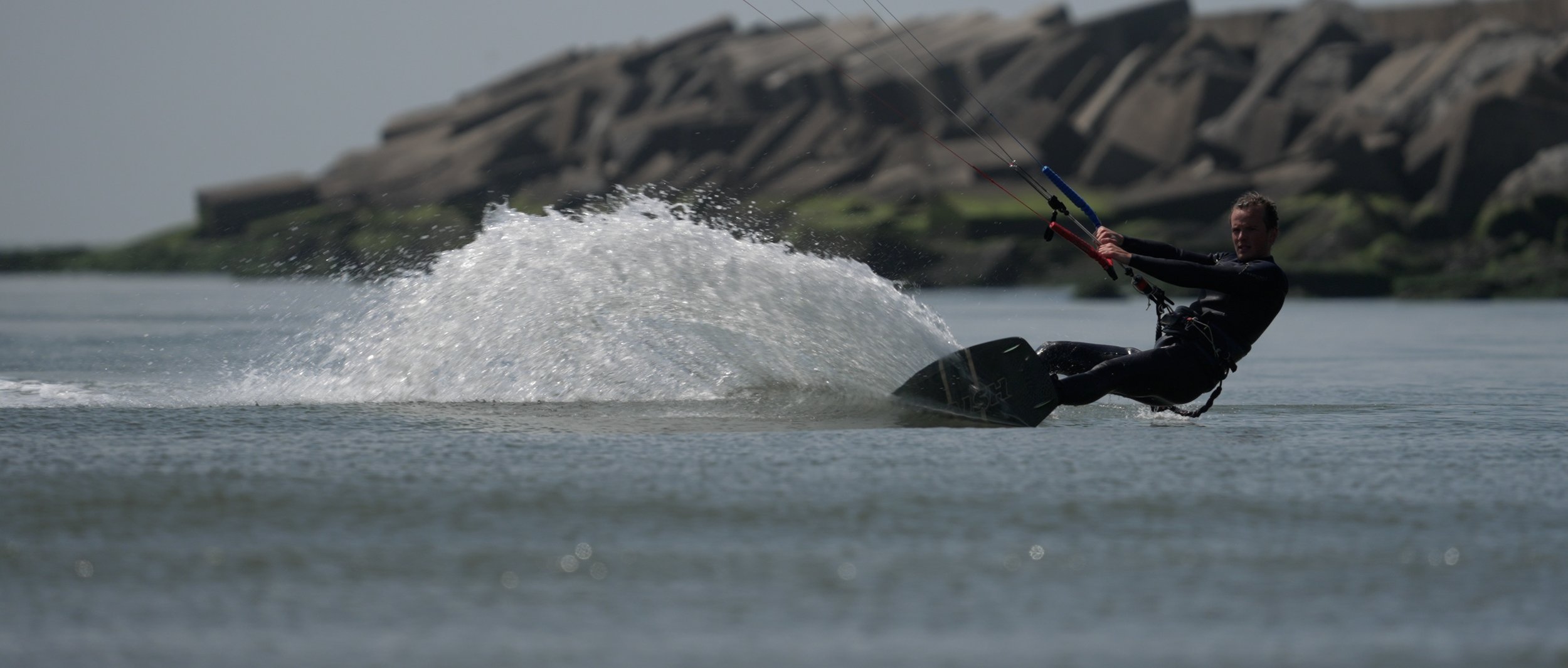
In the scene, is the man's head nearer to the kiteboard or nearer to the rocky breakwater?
the kiteboard

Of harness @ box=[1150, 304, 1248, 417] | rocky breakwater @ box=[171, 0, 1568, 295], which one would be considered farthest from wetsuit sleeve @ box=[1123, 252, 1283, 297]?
rocky breakwater @ box=[171, 0, 1568, 295]

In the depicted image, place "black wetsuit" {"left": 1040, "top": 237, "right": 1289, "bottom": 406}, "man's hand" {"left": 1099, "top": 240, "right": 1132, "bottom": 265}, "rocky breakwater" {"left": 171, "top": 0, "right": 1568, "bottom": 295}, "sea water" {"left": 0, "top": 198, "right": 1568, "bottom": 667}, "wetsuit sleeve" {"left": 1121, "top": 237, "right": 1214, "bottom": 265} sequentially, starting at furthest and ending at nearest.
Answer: "rocky breakwater" {"left": 171, "top": 0, "right": 1568, "bottom": 295}, "wetsuit sleeve" {"left": 1121, "top": 237, "right": 1214, "bottom": 265}, "black wetsuit" {"left": 1040, "top": 237, "right": 1289, "bottom": 406}, "man's hand" {"left": 1099, "top": 240, "right": 1132, "bottom": 265}, "sea water" {"left": 0, "top": 198, "right": 1568, "bottom": 667}

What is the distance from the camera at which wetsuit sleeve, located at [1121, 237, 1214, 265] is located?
10.0 metres

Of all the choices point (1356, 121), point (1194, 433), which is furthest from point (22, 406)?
point (1356, 121)

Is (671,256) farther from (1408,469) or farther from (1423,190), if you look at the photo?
(1423,190)

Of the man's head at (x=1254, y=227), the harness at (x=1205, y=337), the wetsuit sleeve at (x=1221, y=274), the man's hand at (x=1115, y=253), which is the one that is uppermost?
the man's head at (x=1254, y=227)

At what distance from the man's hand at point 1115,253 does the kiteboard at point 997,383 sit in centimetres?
72

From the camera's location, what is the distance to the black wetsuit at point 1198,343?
9.95 metres

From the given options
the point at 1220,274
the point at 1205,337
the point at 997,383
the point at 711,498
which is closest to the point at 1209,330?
the point at 1205,337

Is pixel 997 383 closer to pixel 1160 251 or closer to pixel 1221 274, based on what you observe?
pixel 1160 251

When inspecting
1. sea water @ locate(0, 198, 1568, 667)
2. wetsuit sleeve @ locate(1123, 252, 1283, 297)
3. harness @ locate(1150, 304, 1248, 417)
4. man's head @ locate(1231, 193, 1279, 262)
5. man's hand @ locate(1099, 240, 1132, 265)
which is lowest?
Result: sea water @ locate(0, 198, 1568, 667)

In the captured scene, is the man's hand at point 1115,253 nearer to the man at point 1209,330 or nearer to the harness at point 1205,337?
the man at point 1209,330

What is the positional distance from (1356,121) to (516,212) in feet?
157

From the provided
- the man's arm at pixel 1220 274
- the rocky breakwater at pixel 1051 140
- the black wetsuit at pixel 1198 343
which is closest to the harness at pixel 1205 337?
the black wetsuit at pixel 1198 343
